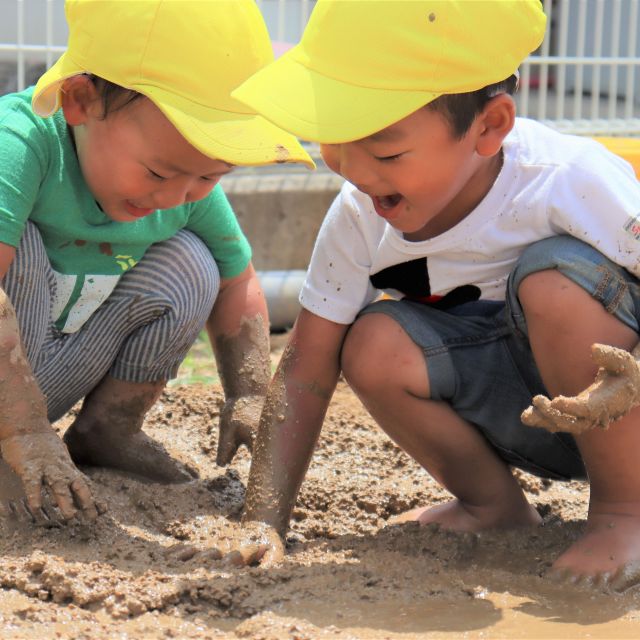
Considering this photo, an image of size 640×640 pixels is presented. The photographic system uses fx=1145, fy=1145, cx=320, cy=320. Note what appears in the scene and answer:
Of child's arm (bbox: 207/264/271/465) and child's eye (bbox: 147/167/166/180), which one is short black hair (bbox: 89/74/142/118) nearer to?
child's eye (bbox: 147/167/166/180)

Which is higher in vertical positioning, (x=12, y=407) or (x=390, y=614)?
(x=12, y=407)

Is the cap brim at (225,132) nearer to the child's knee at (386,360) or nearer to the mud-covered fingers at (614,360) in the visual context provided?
the child's knee at (386,360)

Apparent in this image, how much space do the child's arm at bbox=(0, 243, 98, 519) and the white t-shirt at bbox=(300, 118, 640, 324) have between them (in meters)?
0.56

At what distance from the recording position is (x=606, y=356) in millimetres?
1812

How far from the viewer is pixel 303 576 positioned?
1.89m

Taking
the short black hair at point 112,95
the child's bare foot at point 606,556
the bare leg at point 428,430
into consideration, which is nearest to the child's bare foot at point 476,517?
the bare leg at point 428,430

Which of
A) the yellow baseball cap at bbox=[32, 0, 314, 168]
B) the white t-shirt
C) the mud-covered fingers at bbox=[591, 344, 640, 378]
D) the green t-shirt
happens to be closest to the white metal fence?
the green t-shirt

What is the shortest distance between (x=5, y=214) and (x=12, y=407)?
1.22 feet

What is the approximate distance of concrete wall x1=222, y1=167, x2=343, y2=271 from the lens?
4227mm

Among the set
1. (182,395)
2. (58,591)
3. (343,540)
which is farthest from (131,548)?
(182,395)

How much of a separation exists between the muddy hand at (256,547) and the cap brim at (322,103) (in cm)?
71

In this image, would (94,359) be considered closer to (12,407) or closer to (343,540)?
(12,407)

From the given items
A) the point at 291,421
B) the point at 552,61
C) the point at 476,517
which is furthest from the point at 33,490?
the point at 552,61

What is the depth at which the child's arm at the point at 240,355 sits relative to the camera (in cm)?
243
